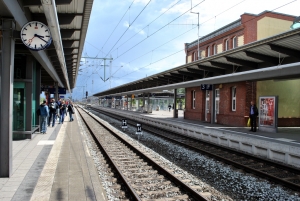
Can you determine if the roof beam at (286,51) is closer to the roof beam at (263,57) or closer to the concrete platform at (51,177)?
the roof beam at (263,57)

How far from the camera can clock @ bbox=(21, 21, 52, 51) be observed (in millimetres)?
6059

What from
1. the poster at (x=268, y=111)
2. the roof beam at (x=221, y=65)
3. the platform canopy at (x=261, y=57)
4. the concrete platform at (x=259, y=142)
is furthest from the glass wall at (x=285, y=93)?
the concrete platform at (x=259, y=142)

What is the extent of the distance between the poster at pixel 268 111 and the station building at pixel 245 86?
372mm

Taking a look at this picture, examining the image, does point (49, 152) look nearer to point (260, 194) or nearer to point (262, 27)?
point (260, 194)

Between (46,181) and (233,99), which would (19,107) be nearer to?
(46,181)

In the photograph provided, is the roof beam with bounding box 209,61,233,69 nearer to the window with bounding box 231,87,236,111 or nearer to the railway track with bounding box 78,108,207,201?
the window with bounding box 231,87,236,111

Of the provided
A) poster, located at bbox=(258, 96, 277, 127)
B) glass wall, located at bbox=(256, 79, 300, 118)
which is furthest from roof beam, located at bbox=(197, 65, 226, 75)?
poster, located at bbox=(258, 96, 277, 127)

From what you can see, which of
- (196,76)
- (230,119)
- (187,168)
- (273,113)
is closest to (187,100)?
(196,76)

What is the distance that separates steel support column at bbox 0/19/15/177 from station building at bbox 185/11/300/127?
32.3 ft

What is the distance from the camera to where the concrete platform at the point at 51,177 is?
16.8ft

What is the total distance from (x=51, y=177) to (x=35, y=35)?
119 inches

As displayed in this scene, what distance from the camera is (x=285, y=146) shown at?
9.74 m

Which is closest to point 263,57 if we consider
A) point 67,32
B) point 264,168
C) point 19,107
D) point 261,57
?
point 261,57

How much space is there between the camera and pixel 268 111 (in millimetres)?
15141
